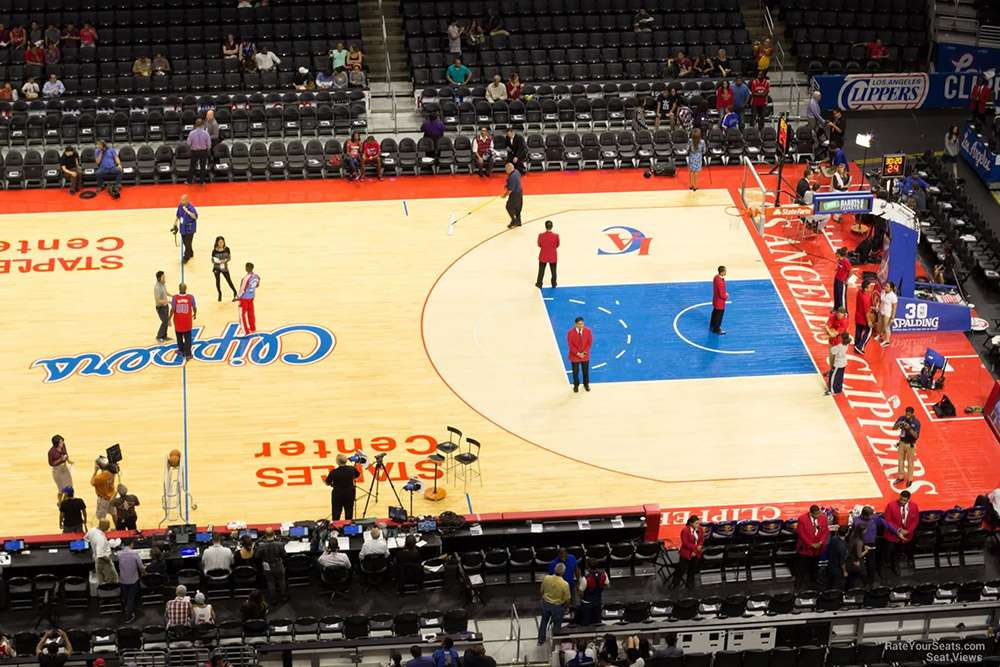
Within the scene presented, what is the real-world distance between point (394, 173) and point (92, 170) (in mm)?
7513

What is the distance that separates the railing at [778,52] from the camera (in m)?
42.4

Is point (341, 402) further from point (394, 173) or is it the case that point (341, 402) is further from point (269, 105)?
point (269, 105)

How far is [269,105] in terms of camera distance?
131 feet

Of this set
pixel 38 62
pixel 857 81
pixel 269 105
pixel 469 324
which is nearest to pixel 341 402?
pixel 469 324

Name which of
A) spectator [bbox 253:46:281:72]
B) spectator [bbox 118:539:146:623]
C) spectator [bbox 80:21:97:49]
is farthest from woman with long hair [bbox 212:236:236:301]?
spectator [bbox 80:21:97:49]

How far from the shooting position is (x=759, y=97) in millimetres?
40438

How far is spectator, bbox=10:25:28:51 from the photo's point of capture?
40.5 metres

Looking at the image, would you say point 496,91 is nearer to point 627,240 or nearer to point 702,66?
point 702,66

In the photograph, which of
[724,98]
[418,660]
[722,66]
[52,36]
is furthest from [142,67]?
[418,660]

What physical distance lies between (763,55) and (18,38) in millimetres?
20523

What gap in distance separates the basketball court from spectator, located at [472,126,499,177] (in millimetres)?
786

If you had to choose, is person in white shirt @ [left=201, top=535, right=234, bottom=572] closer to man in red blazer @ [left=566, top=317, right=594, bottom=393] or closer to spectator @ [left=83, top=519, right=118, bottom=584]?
spectator @ [left=83, top=519, right=118, bottom=584]

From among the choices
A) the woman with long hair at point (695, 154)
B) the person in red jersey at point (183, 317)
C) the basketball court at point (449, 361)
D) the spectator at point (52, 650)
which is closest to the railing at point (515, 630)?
the basketball court at point (449, 361)

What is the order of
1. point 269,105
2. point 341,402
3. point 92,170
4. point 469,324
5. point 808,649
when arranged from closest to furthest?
1. point 808,649
2. point 341,402
3. point 469,324
4. point 92,170
5. point 269,105
